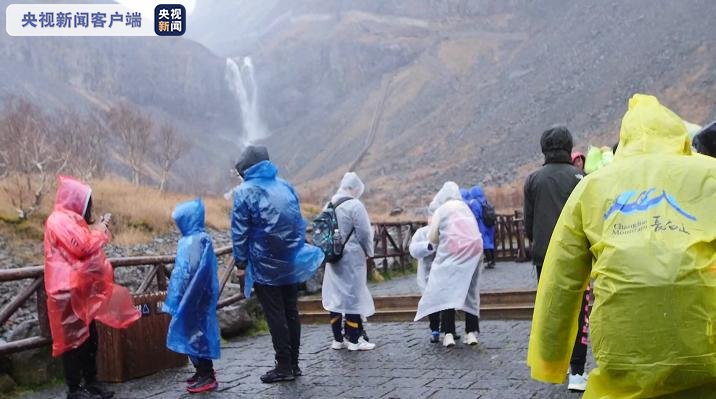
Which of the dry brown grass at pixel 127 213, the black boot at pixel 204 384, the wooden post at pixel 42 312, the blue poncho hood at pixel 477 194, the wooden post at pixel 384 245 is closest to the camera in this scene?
the black boot at pixel 204 384

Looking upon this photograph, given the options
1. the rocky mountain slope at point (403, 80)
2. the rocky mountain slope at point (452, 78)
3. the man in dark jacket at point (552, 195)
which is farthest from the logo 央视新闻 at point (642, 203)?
the rocky mountain slope at point (403, 80)

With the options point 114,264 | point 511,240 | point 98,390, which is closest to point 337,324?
point 114,264

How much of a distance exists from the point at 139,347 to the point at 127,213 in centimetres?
1866

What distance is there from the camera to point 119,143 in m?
55.1

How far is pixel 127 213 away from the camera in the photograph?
23203 millimetres

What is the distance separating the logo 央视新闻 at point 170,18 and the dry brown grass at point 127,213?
436 inches

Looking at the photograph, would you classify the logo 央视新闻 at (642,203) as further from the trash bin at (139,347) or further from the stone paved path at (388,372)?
the trash bin at (139,347)

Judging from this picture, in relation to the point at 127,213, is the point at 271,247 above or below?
above

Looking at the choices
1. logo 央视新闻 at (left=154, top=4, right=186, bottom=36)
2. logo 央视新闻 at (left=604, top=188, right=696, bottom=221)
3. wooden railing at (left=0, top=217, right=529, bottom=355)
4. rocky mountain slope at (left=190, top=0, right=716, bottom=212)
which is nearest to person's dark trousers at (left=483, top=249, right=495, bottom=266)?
wooden railing at (left=0, top=217, right=529, bottom=355)

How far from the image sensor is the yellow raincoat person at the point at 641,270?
1.74m

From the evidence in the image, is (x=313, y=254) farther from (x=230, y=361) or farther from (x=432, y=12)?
(x=432, y=12)

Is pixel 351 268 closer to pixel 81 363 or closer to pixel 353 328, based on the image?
pixel 353 328

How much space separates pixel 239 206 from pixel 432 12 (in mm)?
82280

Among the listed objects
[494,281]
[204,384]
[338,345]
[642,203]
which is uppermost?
[642,203]
